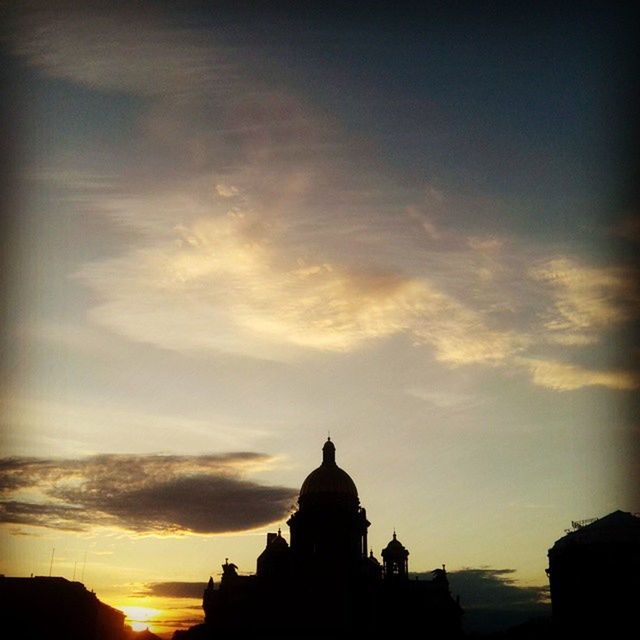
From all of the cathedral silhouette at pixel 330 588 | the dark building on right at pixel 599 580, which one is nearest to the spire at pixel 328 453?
the cathedral silhouette at pixel 330 588

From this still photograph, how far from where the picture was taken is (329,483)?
220ft

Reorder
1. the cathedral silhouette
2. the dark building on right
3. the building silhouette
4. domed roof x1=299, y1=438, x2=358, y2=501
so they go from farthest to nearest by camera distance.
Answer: the building silhouette < domed roof x1=299, y1=438, x2=358, y2=501 < the dark building on right < the cathedral silhouette

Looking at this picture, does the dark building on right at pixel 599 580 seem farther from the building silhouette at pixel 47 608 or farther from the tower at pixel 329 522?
the building silhouette at pixel 47 608

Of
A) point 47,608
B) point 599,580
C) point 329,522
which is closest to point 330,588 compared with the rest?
point 329,522

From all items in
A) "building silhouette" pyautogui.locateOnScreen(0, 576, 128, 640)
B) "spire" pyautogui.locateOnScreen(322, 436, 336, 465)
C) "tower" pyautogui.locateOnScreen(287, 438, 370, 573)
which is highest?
"spire" pyautogui.locateOnScreen(322, 436, 336, 465)

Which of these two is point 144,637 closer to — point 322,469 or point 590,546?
point 322,469

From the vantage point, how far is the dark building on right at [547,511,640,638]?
64.0 meters

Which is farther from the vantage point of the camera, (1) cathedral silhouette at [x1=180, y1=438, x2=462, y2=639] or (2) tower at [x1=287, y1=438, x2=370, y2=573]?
(2) tower at [x1=287, y1=438, x2=370, y2=573]

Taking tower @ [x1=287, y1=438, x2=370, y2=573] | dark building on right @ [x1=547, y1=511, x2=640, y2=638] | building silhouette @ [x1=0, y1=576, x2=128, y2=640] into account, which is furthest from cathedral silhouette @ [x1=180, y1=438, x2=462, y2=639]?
building silhouette @ [x1=0, y1=576, x2=128, y2=640]

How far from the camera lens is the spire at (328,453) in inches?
2798

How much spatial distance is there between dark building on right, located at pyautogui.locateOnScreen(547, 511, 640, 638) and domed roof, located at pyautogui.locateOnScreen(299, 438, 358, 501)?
2321cm

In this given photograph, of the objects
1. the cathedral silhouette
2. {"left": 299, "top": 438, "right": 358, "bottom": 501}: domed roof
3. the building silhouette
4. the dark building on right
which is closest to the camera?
the cathedral silhouette

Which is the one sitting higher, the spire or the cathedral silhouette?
the spire

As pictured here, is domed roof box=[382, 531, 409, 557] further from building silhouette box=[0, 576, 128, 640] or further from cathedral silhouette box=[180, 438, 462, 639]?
building silhouette box=[0, 576, 128, 640]
